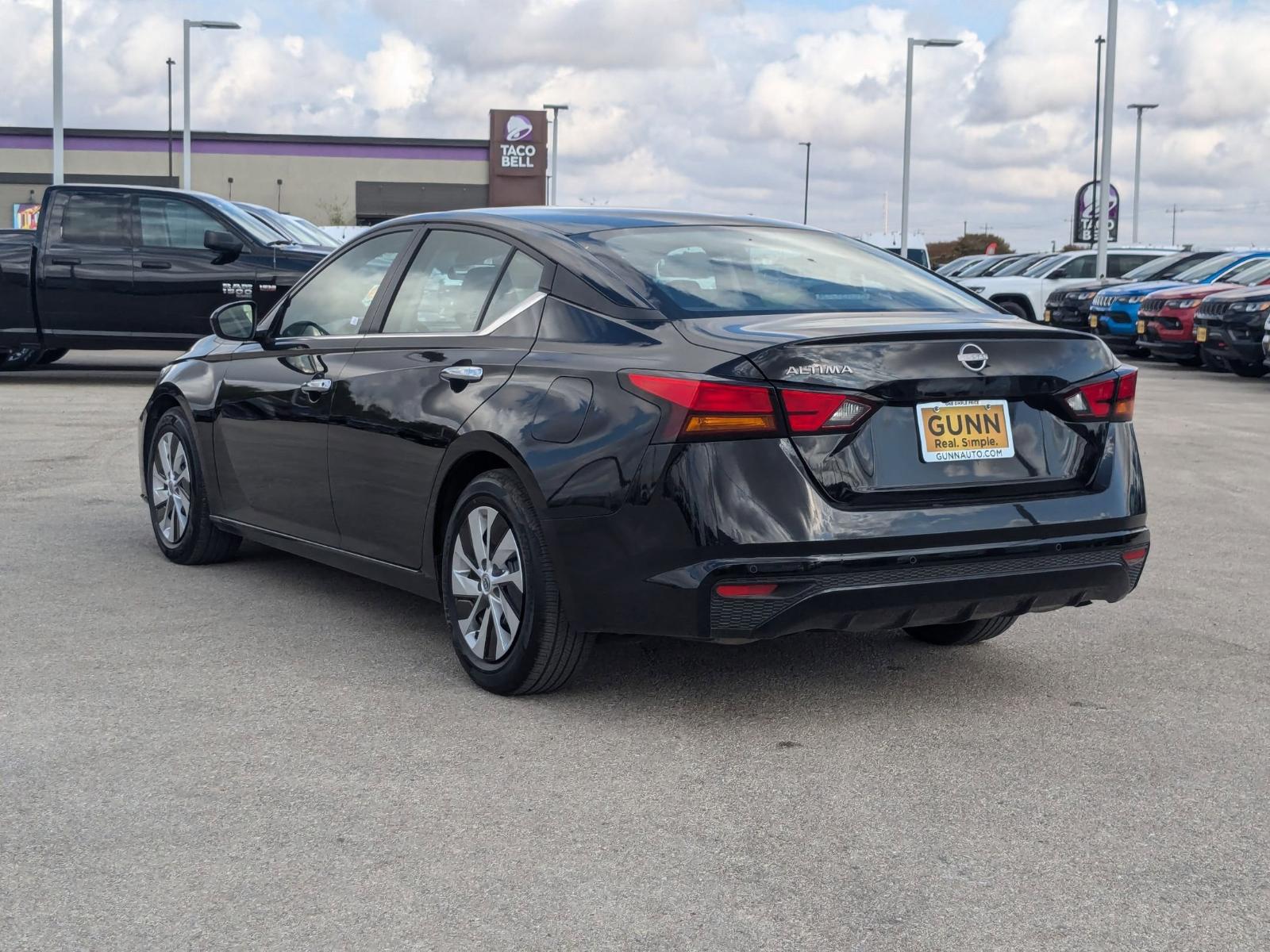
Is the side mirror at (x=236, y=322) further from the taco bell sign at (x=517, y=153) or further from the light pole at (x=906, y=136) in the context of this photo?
the taco bell sign at (x=517, y=153)

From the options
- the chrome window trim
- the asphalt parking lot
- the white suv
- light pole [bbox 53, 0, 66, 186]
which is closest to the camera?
the asphalt parking lot

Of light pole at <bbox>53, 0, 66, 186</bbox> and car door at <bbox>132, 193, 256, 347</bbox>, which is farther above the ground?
light pole at <bbox>53, 0, 66, 186</bbox>

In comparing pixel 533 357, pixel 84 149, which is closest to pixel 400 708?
pixel 533 357

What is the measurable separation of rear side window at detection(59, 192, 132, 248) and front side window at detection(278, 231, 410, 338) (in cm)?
990

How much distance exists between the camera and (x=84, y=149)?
74.6 meters

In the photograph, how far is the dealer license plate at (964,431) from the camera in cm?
449

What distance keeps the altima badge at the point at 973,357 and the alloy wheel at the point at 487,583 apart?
4.57 feet

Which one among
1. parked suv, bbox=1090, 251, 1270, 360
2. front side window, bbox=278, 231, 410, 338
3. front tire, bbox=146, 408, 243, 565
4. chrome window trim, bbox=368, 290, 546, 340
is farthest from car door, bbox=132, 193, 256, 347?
parked suv, bbox=1090, 251, 1270, 360

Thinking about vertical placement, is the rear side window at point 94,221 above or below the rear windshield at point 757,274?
above

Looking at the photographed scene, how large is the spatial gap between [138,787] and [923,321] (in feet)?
8.20

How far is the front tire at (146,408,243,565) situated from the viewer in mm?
6926

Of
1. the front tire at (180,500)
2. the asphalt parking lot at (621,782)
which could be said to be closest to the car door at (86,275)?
the front tire at (180,500)

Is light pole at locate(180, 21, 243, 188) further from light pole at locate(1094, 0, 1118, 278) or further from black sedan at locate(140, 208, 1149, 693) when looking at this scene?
black sedan at locate(140, 208, 1149, 693)

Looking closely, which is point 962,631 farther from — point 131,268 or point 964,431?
point 131,268
